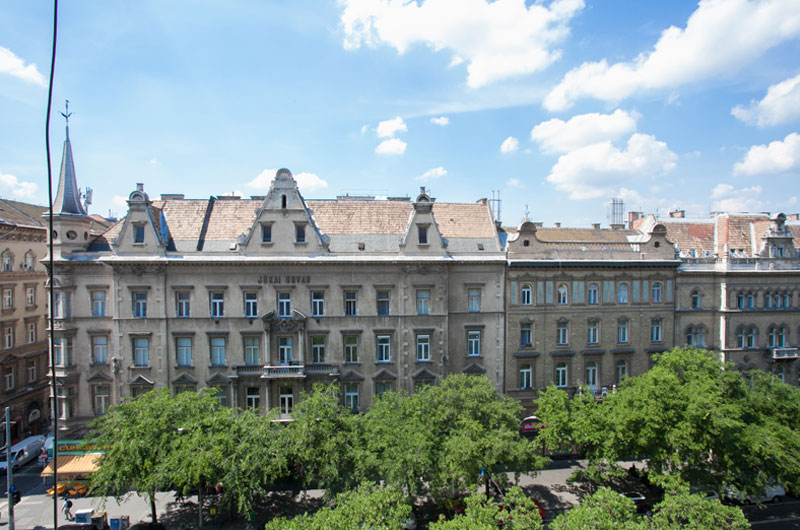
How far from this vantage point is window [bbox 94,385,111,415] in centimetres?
3291

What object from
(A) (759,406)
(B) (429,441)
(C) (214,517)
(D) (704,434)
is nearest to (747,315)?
(A) (759,406)

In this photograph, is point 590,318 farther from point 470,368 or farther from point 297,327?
point 297,327

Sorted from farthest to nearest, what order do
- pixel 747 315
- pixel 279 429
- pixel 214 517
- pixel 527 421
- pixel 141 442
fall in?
pixel 747 315 < pixel 527 421 < pixel 214 517 < pixel 279 429 < pixel 141 442

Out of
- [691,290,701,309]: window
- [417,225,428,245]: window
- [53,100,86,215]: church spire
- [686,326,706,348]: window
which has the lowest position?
[686,326,706,348]: window

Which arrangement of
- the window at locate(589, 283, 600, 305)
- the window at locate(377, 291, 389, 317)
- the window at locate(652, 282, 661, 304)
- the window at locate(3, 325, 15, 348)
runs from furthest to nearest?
the window at locate(3, 325, 15, 348), the window at locate(652, 282, 661, 304), the window at locate(589, 283, 600, 305), the window at locate(377, 291, 389, 317)

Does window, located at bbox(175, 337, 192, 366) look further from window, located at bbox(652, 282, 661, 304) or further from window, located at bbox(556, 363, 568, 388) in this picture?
window, located at bbox(652, 282, 661, 304)

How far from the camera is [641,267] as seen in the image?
1457 inches

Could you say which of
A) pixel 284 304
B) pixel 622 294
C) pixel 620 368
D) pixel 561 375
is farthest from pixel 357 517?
pixel 622 294

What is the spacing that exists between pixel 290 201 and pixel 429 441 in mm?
19884

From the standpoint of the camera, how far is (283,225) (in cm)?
3309

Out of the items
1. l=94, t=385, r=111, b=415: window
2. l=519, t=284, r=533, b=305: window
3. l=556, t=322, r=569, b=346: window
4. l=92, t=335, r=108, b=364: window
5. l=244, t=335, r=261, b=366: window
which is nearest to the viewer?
l=92, t=335, r=108, b=364: window

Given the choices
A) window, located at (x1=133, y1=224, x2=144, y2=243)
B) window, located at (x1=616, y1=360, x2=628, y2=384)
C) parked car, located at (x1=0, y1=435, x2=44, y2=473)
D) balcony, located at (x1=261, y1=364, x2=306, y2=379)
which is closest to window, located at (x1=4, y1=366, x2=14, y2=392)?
parked car, located at (x1=0, y1=435, x2=44, y2=473)

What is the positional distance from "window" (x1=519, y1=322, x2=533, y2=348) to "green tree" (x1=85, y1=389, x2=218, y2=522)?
23.4m

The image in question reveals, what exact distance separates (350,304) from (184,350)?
12.8m
